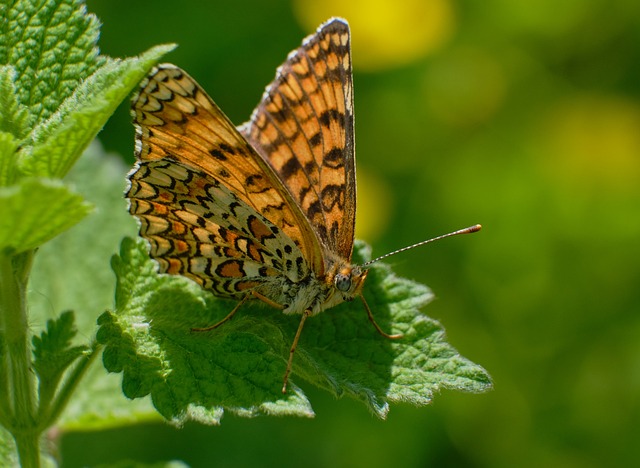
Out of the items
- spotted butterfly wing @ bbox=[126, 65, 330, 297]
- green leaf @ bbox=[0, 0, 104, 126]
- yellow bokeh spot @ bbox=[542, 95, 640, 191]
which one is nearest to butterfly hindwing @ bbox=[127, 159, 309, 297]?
spotted butterfly wing @ bbox=[126, 65, 330, 297]

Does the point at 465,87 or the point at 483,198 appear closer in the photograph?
the point at 483,198

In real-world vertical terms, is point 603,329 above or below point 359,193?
below

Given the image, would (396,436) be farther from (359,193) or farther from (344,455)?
(359,193)

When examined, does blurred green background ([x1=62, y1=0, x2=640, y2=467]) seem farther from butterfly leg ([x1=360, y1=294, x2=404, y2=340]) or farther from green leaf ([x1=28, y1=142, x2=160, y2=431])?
butterfly leg ([x1=360, y1=294, x2=404, y2=340])

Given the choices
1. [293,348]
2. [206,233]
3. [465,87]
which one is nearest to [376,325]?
[293,348]

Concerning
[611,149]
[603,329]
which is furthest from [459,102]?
[603,329]

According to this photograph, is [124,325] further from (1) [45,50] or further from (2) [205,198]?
(1) [45,50]
